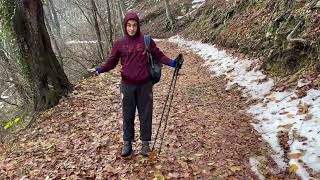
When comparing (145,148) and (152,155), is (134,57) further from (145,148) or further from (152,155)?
(152,155)

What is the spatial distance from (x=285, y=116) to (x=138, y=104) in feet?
11.0

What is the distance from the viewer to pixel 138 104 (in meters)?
5.96

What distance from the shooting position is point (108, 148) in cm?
690

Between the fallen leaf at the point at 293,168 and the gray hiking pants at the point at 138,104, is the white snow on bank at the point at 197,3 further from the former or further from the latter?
the fallen leaf at the point at 293,168

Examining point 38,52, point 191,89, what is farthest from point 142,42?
point 191,89

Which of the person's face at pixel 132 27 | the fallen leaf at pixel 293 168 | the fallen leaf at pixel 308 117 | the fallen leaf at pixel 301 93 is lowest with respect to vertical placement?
the fallen leaf at pixel 293 168

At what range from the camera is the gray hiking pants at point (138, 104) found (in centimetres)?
582

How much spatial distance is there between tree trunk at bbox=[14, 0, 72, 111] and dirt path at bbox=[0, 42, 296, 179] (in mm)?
517

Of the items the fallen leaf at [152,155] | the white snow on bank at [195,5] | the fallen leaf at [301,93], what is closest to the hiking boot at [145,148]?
the fallen leaf at [152,155]

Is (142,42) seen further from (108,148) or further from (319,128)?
(319,128)

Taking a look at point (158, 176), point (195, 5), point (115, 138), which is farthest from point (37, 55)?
point (195, 5)

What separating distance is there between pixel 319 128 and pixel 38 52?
23.3 feet

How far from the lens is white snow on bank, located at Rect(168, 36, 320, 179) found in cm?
603

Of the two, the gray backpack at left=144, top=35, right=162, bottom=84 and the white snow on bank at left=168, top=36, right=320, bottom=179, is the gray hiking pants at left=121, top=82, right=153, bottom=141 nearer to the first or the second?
the gray backpack at left=144, top=35, right=162, bottom=84
